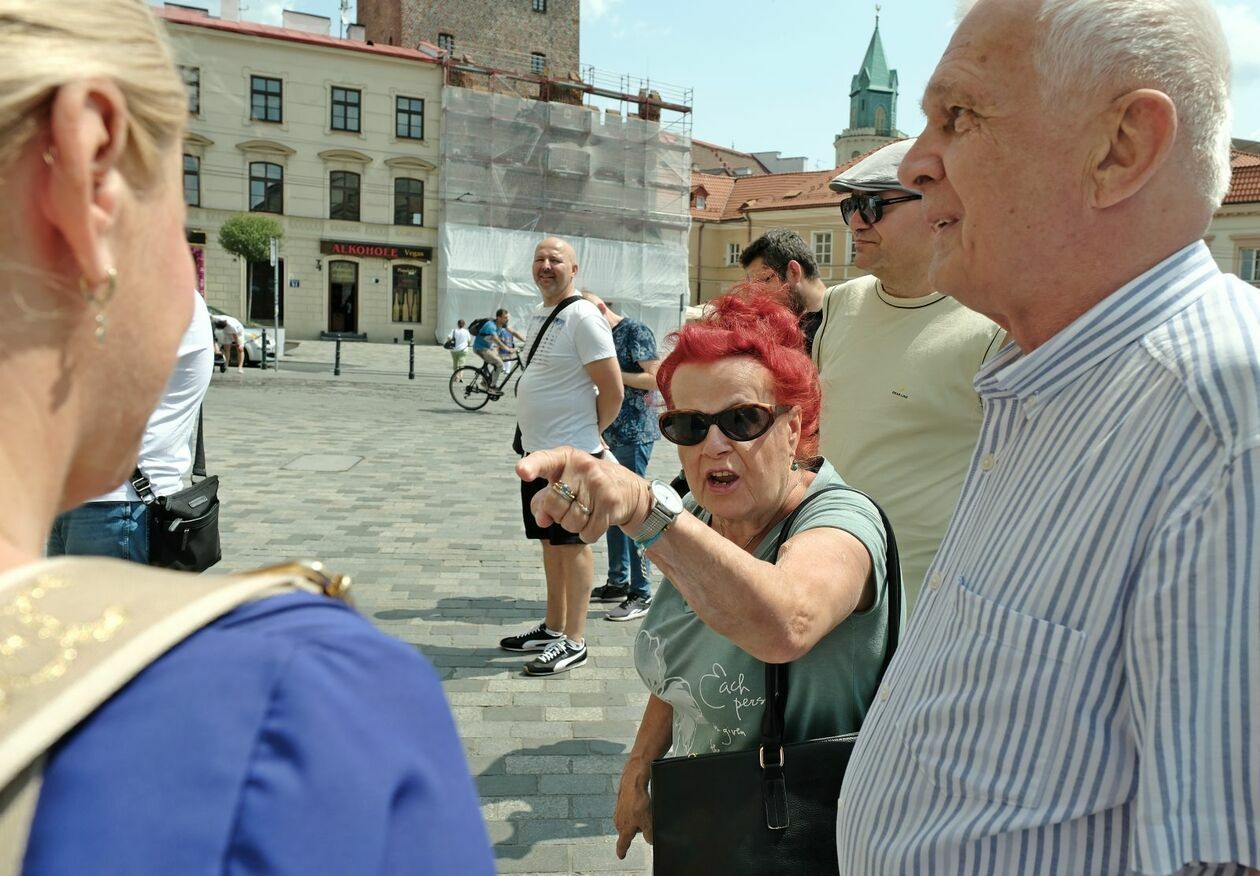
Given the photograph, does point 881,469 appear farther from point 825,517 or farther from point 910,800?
point 910,800

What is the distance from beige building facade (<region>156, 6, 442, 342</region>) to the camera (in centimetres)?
3956

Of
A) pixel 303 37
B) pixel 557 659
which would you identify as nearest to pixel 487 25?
pixel 303 37

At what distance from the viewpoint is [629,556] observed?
248 inches

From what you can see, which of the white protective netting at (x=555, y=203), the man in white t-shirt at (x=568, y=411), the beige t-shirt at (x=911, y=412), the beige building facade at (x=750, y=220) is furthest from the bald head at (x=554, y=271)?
the beige building facade at (x=750, y=220)

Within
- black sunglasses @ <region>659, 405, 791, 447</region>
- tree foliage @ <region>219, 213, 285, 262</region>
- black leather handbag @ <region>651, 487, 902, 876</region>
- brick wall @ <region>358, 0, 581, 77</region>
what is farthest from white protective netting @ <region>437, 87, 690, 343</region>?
black leather handbag @ <region>651, 487, 902, 876</region>

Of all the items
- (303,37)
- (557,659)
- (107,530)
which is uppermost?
(303,37)

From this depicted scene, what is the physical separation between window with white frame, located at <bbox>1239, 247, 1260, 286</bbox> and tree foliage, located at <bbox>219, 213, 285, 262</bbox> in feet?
130

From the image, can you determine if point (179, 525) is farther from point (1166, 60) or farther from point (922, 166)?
point (1166, 60)

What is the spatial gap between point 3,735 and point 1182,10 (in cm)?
150

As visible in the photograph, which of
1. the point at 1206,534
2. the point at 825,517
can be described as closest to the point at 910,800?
the point at 1206,534

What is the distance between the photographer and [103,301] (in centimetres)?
74

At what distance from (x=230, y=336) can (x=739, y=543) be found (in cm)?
2206

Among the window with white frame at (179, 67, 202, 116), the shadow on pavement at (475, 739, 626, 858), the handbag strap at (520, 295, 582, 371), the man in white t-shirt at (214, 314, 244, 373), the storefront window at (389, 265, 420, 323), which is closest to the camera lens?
the window with white frame at (179, 67, 202, 116)

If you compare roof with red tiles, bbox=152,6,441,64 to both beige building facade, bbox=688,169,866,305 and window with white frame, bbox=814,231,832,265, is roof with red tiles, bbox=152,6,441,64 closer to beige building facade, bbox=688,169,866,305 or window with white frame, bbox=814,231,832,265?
beige building facade, bbox=688,169,866,305
